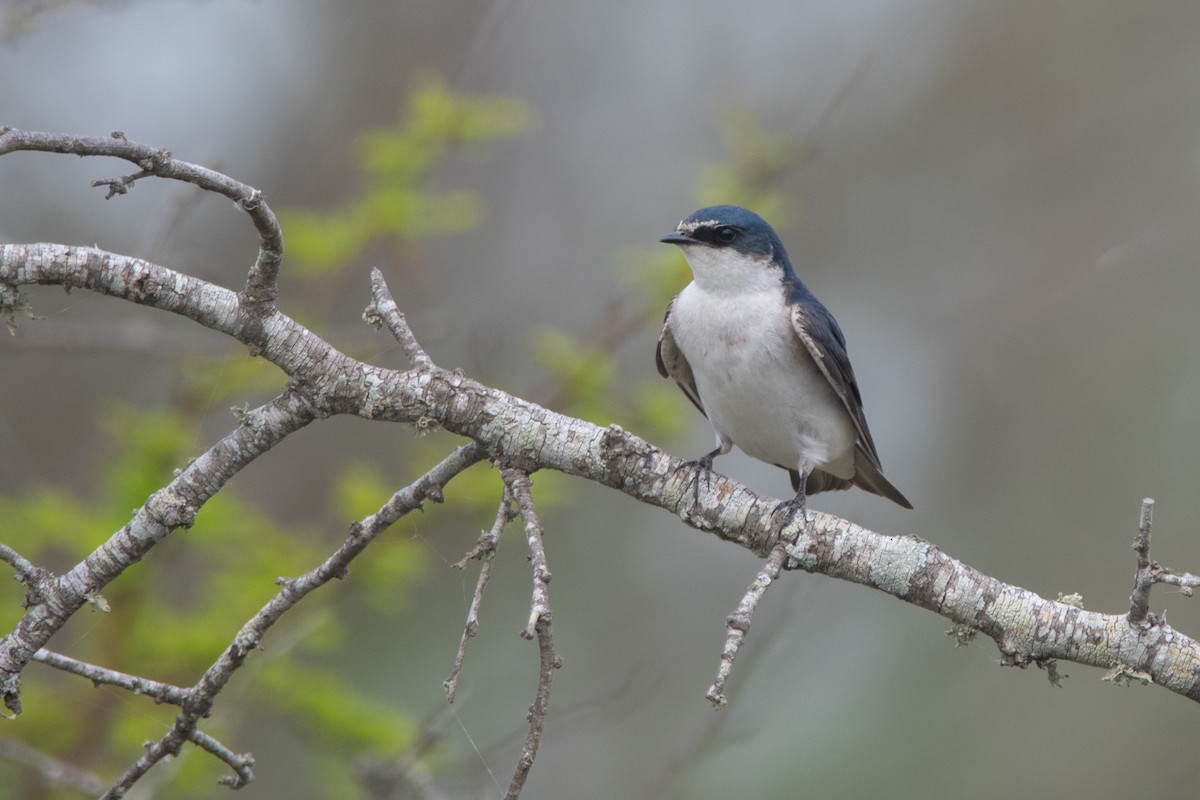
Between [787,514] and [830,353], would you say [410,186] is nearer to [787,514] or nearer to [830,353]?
[830,353]

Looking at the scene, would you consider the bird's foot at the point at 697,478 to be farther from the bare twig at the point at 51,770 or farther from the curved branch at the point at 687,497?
the bare twig at the point at 51,770

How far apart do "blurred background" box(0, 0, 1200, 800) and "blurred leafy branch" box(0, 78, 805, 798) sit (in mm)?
18

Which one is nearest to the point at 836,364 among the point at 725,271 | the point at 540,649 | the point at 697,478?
the point at 725,271

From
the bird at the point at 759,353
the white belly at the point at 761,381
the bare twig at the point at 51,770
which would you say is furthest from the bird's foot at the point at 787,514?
the bare twig at the point at 51,770

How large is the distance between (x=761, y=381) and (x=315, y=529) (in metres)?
1.99

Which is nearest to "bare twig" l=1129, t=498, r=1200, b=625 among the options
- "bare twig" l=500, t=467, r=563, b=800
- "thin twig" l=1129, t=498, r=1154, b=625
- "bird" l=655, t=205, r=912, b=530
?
"thin twig" l=1129, t=498, r=1154, b=625

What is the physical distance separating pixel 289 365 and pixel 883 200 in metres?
7.69

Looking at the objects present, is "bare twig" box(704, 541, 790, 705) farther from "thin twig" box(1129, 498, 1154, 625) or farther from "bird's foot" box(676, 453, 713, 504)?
"thin twig" box(1129, 498, 1154, 625)

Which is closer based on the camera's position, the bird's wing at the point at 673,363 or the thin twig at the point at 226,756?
the thin twig at the point at 226,756

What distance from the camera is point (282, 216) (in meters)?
4.57

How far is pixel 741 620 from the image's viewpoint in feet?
7.31

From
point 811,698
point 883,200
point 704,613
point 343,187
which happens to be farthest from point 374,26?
point 811,698

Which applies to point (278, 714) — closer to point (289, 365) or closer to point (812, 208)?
point (289, 365)

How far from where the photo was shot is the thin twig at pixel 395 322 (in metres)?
2.71
